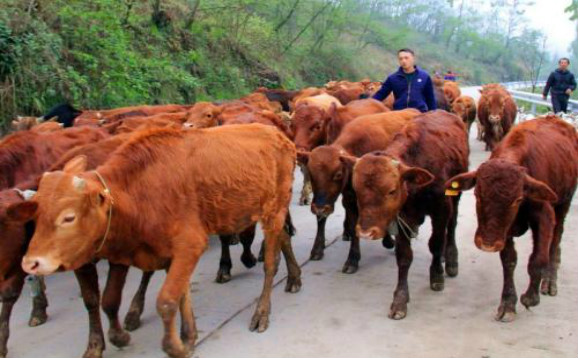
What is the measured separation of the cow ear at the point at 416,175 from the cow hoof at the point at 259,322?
1.75 meters

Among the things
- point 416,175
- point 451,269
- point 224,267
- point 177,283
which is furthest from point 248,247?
point 177,283

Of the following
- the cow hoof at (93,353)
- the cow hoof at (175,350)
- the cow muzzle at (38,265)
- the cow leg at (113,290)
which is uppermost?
the cow muzzle at (38,265)

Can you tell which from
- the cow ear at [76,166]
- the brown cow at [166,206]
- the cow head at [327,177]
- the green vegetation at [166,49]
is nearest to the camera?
the brown cow at [166,206]

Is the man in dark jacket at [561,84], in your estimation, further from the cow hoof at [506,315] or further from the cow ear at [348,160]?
the cow hoof at [506,315]

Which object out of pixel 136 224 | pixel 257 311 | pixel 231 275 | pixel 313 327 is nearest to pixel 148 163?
pixel 136 224

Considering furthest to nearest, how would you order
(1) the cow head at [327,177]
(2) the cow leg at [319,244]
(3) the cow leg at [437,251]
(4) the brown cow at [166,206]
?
(2) the cow leg at [319,244], (1) the cow head at [327,177], (3) the cow leg at [437,251], (4) the brown cow at [166,206]

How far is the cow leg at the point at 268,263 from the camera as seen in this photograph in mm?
5434

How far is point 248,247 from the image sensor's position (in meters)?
7.07

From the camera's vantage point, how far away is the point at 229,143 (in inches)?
204

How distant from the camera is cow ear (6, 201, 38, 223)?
395 centimetres

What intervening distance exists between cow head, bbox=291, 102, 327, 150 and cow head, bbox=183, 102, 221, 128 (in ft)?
4.16

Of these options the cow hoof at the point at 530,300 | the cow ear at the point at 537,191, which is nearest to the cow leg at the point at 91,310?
the cow ear at the point at 537,191

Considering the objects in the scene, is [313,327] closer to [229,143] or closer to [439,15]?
[229,143]

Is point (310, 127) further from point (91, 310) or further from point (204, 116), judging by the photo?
point (91, 310)
